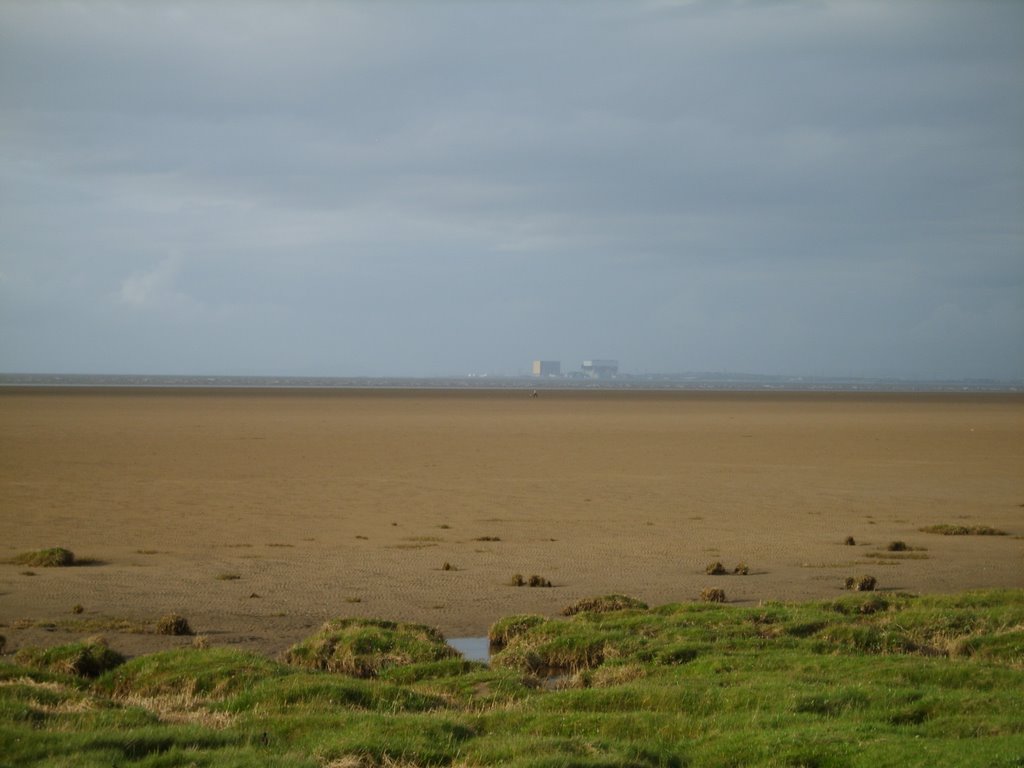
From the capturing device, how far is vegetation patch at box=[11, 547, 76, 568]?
19.3 m

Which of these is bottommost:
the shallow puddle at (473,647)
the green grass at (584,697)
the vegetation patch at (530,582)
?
the shallow puddle at (473,647)

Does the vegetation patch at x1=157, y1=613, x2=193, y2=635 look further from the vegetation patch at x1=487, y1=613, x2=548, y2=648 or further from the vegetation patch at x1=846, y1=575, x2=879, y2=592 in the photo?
the vegetation patch at x1=846, y1=575, x2=879, y2=592

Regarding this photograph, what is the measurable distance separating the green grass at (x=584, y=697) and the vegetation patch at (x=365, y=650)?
0.09 ft

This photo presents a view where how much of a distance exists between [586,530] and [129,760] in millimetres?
17223

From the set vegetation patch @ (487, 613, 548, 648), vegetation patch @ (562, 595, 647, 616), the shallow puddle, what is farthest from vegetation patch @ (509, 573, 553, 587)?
vegetation patch @ (487, 613, 548, 648)

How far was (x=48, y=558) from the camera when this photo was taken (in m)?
19.4

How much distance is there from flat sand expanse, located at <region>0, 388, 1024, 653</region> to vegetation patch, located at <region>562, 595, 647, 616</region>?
0.70 m

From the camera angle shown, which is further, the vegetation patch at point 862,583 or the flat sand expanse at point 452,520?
the vegetation patch at point 862,583

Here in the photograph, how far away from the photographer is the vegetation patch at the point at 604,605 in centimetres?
Answer: 1550

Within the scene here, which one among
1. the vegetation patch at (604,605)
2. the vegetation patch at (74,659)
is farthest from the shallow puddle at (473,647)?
the vegetation patch at (74,659)

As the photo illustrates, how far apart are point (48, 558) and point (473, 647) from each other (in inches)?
353

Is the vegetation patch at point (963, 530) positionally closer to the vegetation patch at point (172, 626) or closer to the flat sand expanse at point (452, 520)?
the flat sand expanse at point (452, 520)

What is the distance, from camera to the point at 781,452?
4666 centimetres

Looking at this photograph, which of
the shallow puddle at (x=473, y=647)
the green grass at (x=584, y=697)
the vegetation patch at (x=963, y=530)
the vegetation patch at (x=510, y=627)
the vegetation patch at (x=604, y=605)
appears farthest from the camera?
the vegetation patch at (x=963, y=530)
